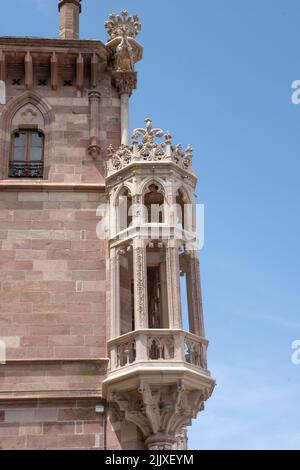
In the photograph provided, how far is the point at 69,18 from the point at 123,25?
202 centimetres

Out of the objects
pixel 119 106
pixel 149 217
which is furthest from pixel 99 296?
pixel 119 106

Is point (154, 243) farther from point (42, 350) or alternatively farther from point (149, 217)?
point (42, 350)

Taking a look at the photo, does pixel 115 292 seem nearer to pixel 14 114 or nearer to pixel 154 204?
pixel 154 204

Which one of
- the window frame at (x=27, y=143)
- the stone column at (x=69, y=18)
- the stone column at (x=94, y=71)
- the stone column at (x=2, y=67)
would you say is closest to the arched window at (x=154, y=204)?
the window frame at (x=27, y=143)

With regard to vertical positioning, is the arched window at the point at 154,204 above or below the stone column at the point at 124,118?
below

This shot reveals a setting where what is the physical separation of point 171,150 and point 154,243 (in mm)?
2411

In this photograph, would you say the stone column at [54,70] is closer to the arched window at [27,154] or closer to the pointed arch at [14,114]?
the pointed arch at [14,114]

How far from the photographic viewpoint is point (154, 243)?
20.0 m

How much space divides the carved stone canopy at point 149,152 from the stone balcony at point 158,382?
4.48 metres

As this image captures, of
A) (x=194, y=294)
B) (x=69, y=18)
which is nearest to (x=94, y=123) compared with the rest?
(x=69, y=18)

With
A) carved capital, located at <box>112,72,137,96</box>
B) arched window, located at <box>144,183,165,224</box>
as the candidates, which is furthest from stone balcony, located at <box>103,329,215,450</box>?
carved capital, located at <box>112,72,137,96</box>

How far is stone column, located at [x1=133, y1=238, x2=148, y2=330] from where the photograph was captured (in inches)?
731

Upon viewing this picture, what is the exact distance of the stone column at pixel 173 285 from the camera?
1869cm

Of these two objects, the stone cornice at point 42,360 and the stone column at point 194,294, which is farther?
the stone column at point 194,294
